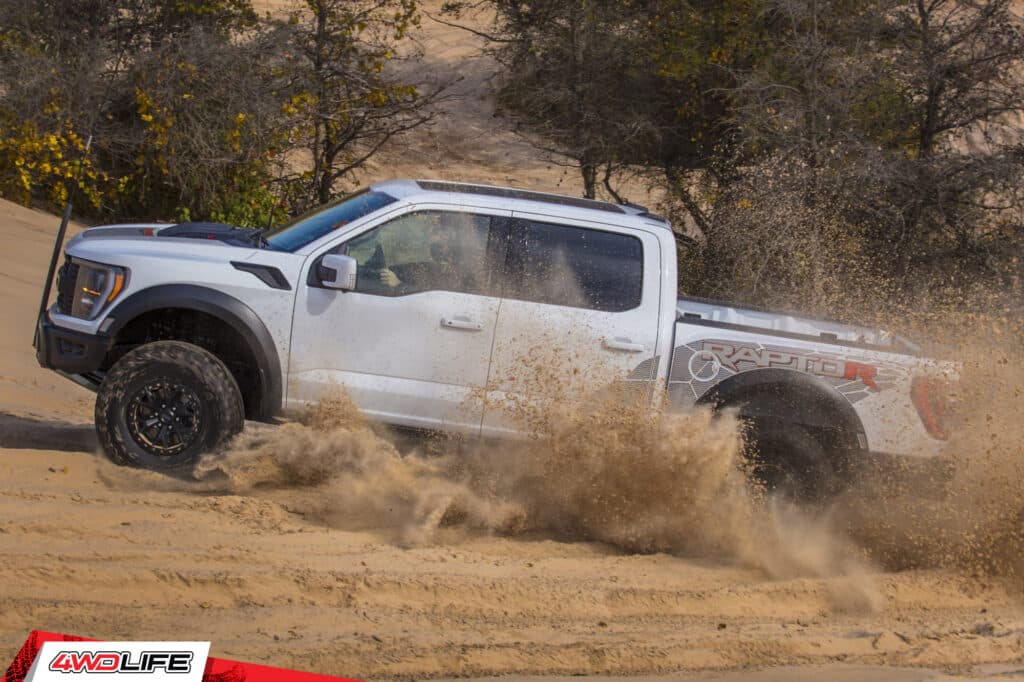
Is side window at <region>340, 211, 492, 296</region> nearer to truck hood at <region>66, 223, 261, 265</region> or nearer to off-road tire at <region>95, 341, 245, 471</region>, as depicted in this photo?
truck hood at <region>66, 223, 261, 265</region>

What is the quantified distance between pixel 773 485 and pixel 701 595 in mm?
1194

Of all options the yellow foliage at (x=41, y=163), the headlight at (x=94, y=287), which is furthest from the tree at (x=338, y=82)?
the headlight at (x=94, y=287)

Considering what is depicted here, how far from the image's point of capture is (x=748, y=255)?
980cm

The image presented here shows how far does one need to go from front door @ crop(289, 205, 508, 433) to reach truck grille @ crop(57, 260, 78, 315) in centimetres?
137

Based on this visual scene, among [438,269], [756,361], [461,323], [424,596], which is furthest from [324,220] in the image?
[756,361]

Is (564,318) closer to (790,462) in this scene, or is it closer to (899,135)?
(790,462)

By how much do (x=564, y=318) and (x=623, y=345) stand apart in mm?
370

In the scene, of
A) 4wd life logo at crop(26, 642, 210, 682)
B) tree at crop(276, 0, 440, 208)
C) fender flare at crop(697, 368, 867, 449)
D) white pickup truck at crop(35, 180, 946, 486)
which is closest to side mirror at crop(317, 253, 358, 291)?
white pickup truck at crop(35, 180, 946, 486)

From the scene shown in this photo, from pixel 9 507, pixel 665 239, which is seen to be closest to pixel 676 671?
pixel 665 239

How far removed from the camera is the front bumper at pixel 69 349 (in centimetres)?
607

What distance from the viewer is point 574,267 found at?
624 cm

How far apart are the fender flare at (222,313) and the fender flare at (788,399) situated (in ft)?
8.03

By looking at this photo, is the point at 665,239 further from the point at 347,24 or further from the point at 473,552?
the point at 347,24

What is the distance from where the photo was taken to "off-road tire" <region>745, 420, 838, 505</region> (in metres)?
6.17
